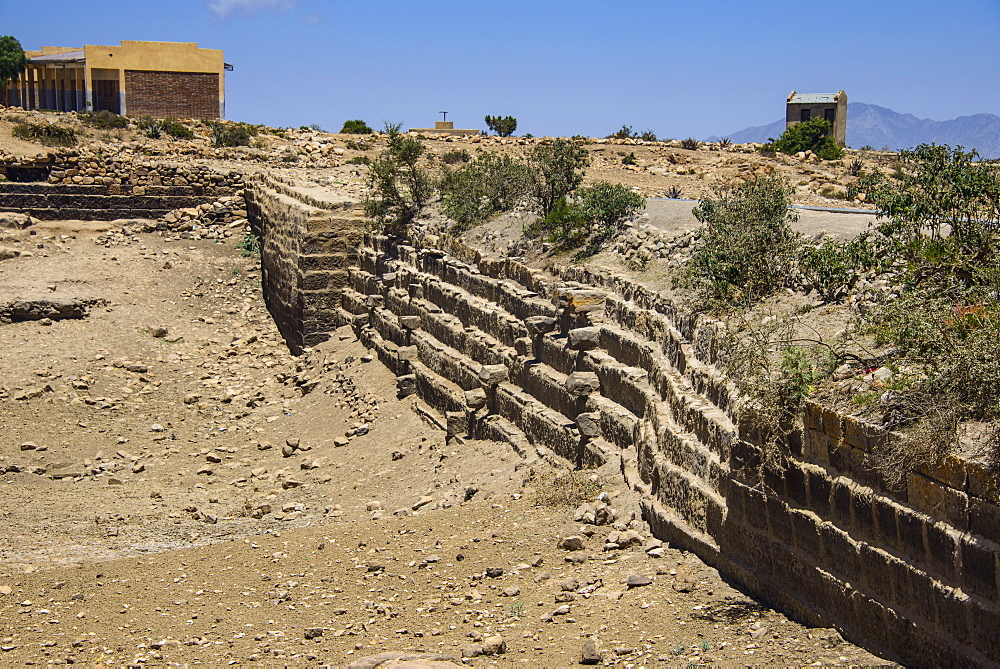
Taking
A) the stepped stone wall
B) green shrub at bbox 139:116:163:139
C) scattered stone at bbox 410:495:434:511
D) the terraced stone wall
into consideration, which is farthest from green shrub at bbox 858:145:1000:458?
green shrub at bbox 139:116:163:139

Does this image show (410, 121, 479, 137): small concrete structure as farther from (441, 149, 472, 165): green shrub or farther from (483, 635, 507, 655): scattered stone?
(483, 635, 507, 655): scattered stone

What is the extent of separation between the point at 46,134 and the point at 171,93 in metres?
13.4

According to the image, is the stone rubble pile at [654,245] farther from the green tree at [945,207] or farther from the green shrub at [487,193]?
the green shrub at [487,193]

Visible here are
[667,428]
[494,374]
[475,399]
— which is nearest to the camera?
[667,428]

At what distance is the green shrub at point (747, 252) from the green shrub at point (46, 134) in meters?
21.3

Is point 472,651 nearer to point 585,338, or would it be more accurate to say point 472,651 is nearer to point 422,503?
point 422,503

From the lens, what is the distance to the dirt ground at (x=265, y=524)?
623 cm

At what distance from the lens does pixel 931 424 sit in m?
4.66

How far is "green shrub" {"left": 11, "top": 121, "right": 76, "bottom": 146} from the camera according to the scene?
25.9 m

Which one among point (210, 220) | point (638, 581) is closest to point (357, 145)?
point (210, 220)

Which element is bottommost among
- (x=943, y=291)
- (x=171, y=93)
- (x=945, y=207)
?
(x=943, y=291)

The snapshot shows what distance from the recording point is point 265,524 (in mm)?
9875

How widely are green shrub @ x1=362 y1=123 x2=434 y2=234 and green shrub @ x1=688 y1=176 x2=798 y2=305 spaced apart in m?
7.13

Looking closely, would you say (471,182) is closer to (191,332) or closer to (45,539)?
(191,332)
